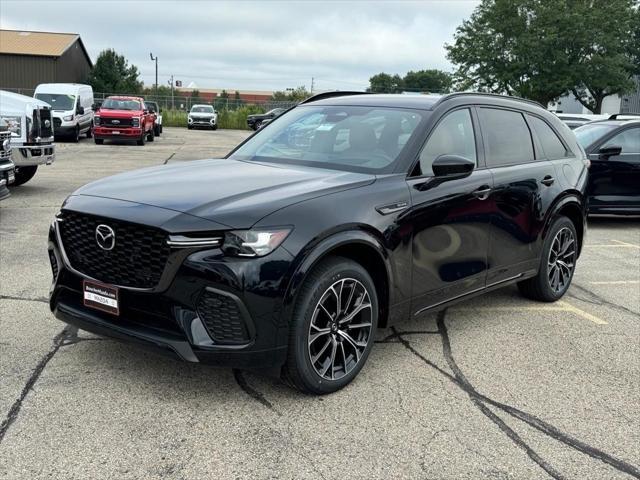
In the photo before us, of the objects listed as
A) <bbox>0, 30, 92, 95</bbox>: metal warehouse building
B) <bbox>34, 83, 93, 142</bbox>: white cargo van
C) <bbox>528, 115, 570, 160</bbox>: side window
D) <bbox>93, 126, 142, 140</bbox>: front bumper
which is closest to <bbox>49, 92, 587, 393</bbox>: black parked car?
<bbox>528, 115, 570, 160</bbox>: side window

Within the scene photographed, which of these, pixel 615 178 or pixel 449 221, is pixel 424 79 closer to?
pixel 615 178

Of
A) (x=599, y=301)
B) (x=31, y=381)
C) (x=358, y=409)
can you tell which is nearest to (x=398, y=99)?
(x=358, y=409)

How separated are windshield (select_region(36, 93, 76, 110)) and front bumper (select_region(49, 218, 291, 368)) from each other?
24.8m

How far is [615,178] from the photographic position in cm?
977

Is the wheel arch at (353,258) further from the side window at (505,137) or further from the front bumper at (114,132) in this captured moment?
the front bumper at (114,132)

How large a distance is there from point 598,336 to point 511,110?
6.34ft

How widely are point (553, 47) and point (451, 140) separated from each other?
38583 millimetres

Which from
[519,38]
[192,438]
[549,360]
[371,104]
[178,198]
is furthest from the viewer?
[519,38]

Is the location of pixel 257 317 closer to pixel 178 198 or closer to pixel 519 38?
pixel 178 198

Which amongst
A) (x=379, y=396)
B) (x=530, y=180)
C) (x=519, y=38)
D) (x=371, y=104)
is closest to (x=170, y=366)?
(x=379, y=396)

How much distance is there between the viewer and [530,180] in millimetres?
5160

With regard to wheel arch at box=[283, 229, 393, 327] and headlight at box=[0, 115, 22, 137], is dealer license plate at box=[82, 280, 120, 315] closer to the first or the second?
wheel arch at box=[283, 229, 393, 327]

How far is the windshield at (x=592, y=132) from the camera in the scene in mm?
9992

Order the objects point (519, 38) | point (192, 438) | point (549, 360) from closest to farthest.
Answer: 1. point (192, 438)
2. point (549, 360)
3. point (519, 38)
